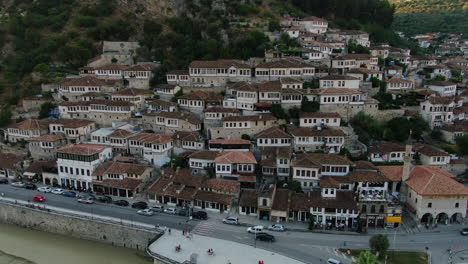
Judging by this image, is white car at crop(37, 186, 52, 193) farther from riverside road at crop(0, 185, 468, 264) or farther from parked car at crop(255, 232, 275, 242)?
parked car at crop(255, 232, 275, 242)

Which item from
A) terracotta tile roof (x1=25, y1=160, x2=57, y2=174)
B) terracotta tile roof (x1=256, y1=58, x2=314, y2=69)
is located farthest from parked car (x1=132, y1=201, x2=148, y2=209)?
terracotta tile roof (x1=256, y1=58, x2=314, y2=69)

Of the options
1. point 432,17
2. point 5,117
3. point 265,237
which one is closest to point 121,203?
point 265,237

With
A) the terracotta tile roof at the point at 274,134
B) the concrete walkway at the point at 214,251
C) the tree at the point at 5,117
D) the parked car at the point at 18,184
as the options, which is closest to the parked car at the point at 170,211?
the concrete walkway at the point at 214,251

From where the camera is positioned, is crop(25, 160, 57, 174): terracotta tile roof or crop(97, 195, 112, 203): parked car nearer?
crop(97, 195, 112, 203): parked car

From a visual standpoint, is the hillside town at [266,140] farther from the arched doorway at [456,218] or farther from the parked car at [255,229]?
the parked car at [255,229]

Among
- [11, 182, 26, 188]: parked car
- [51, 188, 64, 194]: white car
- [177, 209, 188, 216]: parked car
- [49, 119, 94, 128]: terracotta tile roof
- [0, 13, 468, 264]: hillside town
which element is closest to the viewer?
[0, 13, 468, 264]: hillside town

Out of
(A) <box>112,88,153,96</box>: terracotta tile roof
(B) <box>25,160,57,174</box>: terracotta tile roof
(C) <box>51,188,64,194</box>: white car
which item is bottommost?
(C) <box>51,188,64,194</box>: white car
